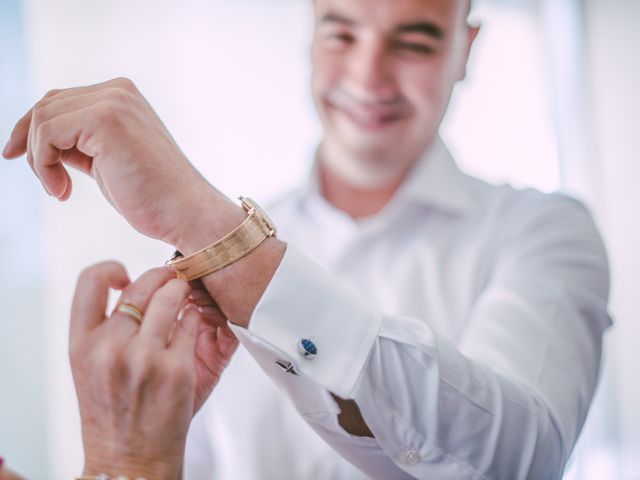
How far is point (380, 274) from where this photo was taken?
42.5 inches

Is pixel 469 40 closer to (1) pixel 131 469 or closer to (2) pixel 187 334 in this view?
(2) pixel 187 334

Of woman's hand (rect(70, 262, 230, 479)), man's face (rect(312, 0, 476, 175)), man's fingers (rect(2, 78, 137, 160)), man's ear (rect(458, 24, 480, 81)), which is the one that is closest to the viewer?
woman's hand (rect(70, 262, 230, 479))

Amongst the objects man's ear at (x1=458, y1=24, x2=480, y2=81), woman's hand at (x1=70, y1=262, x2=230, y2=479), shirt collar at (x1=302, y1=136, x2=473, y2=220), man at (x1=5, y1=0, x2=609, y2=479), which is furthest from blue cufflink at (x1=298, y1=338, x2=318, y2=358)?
man's ear at (x1=458, y1=24, x2=480, y2=81)

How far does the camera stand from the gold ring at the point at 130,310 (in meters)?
0.53

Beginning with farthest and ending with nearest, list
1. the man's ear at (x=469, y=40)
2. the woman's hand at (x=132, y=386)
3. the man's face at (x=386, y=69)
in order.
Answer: the man's ear at (x=469, y=40), the man's face at (x=386, y=69), the woman's hand at (x=132, y=386)

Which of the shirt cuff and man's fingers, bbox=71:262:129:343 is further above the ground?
man's fingers, bbox=71:262:129:343

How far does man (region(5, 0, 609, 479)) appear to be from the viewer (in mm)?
576

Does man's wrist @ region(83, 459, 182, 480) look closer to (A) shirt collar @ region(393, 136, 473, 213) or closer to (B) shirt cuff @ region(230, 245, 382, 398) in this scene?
(B) shirt cuff @ region(230, 245, 382, 398)

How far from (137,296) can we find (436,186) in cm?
65

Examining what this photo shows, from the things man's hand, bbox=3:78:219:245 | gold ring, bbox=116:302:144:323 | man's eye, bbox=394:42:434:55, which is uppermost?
man's eye, bbox=394:42:434:55

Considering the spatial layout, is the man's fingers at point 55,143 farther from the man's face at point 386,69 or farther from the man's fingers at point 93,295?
the man's face at point 386,69

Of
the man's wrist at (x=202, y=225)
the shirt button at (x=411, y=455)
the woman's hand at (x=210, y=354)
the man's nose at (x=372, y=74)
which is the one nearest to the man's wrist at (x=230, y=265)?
the man's wrist at (x=202, y=225)

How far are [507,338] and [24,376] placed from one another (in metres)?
1.21

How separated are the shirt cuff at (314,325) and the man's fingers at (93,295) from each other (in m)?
0.11
